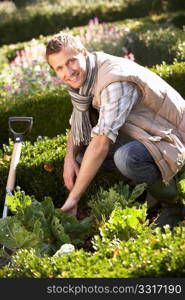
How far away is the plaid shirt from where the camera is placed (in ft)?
12.2

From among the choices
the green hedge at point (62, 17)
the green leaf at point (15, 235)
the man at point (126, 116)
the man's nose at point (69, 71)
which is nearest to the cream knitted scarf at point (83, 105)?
the man at point (126, 116)

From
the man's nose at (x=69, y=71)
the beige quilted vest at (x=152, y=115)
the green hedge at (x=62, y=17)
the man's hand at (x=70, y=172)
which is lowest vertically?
the green hedge at (x=62, y=17)

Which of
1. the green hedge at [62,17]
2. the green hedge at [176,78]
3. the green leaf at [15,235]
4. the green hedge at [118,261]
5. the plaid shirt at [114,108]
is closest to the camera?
the green hedge at [118,261]

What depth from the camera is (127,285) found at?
9.23 feet

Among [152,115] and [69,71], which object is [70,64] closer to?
[69,71]

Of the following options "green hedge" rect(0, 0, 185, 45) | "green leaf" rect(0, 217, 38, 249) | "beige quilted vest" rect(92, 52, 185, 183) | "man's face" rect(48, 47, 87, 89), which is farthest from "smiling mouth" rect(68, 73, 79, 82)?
"green hedge" rect(0, 0, 185, 45)

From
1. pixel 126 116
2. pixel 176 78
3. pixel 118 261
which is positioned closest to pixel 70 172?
pixel 126 116

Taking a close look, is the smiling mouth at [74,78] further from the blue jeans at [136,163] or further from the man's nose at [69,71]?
the blue jeans at [136,163]

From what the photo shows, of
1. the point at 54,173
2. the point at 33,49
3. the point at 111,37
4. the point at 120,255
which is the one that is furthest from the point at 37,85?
the point at 120,255

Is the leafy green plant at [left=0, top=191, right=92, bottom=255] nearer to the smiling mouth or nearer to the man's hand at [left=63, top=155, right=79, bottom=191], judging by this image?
the man's hand at [left=63, top=155, right=79, bottom=191]

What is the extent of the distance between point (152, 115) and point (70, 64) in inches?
23.2

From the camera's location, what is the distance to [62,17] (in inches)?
631

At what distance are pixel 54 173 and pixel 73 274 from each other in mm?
1939

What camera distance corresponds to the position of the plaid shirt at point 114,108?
3.71 meters
